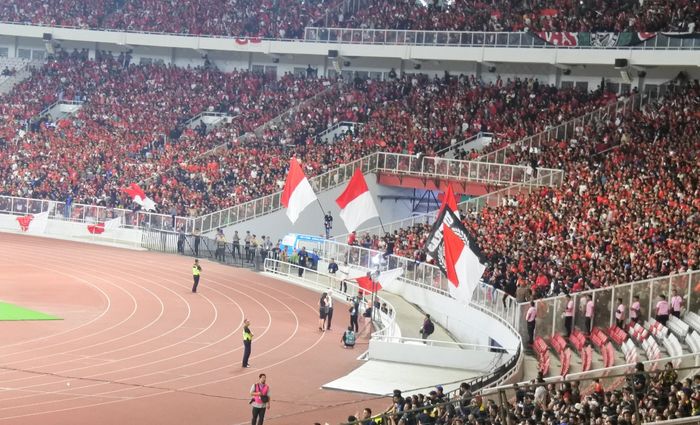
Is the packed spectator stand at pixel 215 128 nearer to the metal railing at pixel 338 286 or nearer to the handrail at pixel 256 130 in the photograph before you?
the handrail at pixel 256 130

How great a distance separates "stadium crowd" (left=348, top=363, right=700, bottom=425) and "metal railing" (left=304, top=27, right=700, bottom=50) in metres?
28.1

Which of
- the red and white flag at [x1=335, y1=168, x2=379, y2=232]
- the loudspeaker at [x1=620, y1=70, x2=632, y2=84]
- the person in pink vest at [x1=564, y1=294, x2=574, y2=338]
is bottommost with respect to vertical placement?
the person in pink vest at [x1=564, y1=294, x2=574, y2=338]

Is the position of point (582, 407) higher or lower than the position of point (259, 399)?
higher

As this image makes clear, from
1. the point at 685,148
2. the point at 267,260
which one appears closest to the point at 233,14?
the point at 267,260

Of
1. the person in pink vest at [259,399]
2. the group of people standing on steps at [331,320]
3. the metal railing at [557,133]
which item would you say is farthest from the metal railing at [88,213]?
the person in pink vest at [259,399]

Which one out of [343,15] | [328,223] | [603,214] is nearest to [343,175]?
[328,223]

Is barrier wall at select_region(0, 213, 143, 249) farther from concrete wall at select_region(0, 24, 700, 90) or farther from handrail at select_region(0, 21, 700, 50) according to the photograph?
handrail at select_region(0, 21, 700, 50)

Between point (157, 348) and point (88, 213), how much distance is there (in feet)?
71.6

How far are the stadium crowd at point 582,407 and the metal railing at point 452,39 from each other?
92.2 feet

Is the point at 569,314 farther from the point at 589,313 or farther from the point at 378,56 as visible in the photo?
the point at 378,56

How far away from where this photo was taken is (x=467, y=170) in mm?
41312

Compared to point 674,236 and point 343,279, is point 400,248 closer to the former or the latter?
point 343,279

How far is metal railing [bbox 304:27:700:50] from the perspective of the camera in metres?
43.0

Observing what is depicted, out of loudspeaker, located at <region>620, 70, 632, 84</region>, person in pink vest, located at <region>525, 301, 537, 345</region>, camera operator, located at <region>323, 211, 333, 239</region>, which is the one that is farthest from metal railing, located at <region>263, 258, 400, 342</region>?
loudspeaker, located at <region>620, 70, 632, 84</region>
